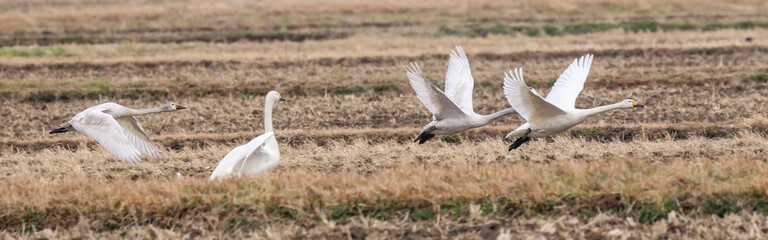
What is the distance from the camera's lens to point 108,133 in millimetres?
10039

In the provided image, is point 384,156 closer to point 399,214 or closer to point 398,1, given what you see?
point 399,214

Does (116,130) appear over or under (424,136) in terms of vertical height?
over

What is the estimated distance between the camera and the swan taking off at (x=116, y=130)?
991cm

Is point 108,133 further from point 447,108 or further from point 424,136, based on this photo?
point 447,108

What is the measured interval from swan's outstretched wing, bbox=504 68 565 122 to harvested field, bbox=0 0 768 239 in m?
0.49

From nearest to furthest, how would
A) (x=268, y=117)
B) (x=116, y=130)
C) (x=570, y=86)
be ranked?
(x=268, y=117) → (x=116, y=130) → (x=570, y=86)

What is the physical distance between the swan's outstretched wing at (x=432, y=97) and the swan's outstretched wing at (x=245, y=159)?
2358 mm

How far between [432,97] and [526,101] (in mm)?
1126

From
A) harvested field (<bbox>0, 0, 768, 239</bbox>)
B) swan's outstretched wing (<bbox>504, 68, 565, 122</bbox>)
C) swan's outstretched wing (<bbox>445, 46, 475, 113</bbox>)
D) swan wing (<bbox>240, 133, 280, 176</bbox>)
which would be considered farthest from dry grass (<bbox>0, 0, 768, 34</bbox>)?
swan wing (<bbox>240, 133, 280, 176</bbox>)

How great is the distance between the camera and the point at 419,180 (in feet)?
24.5

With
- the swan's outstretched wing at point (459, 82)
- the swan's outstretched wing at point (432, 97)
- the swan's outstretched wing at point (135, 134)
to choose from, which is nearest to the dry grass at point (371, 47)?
the swan's outstretched wing at point (459, 82)

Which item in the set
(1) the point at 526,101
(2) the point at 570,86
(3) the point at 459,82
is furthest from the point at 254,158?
(2) the point at 570,86

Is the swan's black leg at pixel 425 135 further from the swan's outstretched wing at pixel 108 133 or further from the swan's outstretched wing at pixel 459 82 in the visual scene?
the swan's outstretched wing at pixel 108 133

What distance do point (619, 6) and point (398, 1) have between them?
973cm
